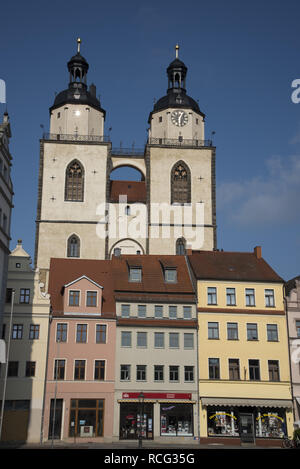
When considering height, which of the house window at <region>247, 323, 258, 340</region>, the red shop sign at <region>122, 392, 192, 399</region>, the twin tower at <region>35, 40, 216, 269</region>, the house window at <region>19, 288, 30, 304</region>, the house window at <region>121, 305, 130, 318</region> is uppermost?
the twin tower at <region>35, 40, 216, 269</region>

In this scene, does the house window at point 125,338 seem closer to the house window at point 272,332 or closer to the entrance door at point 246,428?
the entrance door at point 246,428

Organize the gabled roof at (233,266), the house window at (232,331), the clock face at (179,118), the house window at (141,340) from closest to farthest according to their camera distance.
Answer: the house window at (141,340)
the house window at (232,331)
the gabled roof at (233,266)
the clock face at (179,118)

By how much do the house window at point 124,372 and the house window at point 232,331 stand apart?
7.93m

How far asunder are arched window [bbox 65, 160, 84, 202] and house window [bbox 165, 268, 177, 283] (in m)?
21.6

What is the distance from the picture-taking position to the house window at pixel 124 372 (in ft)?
134

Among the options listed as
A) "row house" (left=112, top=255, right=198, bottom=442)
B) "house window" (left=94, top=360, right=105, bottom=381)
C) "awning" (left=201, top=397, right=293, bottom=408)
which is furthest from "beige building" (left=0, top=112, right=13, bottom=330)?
"awning" (left=201, top=397, right=293, bottom=408)

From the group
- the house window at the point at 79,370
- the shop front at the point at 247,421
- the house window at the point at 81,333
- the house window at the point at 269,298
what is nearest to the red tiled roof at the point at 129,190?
the house window at the point at 269,298

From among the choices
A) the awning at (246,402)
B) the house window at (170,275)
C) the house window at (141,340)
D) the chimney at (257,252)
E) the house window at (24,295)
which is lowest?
the awning at (246,402)

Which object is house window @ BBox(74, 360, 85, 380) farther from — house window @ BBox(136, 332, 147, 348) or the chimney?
the chimney

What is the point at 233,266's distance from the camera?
47562 mm

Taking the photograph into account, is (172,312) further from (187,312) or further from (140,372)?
(140,372)

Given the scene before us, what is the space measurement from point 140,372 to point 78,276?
32.2ft

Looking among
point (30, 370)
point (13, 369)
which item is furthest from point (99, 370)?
point (13, 369)

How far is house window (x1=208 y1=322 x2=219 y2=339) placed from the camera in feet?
140
